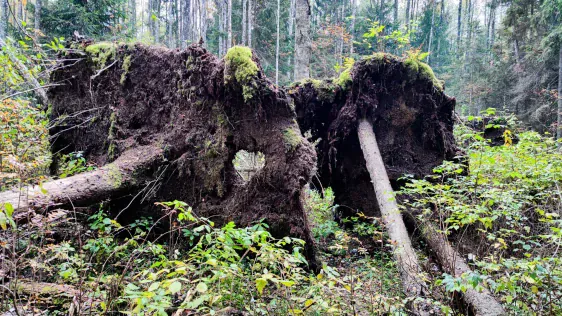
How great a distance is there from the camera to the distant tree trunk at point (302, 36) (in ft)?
31.8

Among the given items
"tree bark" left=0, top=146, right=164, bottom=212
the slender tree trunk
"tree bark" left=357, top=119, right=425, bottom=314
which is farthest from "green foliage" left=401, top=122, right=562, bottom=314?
the slender tree trunk

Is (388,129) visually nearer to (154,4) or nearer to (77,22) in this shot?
(77,22)

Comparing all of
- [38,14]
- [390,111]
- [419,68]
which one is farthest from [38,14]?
[419,68]

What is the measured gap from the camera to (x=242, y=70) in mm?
4547

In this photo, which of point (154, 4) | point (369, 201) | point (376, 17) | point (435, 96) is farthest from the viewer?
point (376, 17)

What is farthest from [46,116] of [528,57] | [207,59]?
[528,57]

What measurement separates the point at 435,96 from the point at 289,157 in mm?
3581

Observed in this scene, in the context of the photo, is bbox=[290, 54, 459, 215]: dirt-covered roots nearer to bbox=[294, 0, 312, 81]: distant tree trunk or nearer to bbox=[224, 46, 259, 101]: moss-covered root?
bbox=[224, 46, 259, 101]: moss-covered root

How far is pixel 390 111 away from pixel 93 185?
5.45 meters

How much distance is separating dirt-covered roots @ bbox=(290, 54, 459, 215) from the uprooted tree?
22 mm

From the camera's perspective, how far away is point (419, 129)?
6371 millimetres

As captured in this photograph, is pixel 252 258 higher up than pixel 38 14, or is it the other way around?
pixel 38 14

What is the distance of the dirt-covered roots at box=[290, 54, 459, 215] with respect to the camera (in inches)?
237

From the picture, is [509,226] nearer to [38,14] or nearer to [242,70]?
[242,70]
